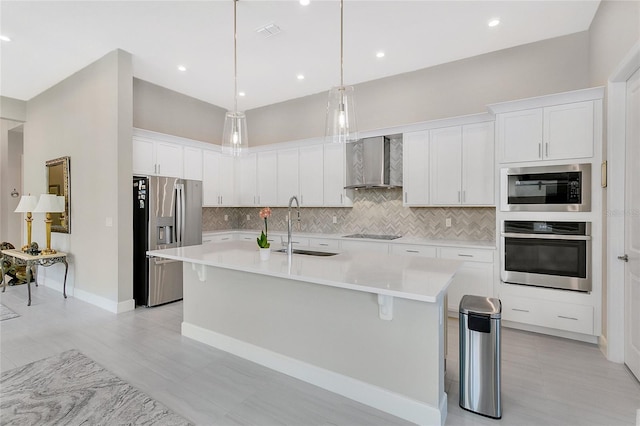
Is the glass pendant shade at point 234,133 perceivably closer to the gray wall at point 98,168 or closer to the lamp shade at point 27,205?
the gray wall at point 98,168

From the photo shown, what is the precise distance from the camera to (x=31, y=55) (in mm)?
4000

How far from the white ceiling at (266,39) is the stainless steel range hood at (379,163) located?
99 centimetres

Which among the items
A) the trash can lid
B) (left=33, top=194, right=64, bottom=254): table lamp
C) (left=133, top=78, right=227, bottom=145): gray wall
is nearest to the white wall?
(left=33, top=194, right=64, bottom=254): table lamp

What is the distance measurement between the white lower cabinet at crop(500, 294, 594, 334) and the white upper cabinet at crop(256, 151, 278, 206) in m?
3.85

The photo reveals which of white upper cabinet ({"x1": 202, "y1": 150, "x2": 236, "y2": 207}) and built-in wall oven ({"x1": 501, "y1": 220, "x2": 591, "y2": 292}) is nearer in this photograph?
built-in wall oven ({"x1": 501, "y1": 220, "x2": 591, "y2": 292})

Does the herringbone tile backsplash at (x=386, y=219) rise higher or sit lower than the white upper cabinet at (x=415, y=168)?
lower

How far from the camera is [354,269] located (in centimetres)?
217

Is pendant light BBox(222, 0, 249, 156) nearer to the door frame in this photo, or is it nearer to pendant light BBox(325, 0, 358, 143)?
pendant light BBox(325, 0, 358, 143)

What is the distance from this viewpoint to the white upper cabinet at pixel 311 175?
16.8 ft

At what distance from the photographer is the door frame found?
8.60 feet

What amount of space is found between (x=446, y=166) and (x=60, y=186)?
225 inches

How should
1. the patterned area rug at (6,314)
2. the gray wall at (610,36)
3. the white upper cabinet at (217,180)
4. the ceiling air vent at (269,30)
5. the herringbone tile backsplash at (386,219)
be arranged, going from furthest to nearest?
1. the white upper cabinet at (217,180)
2. the herringbone tile backsplash at (386,219)
3. the patterned area rug at (6,314)
4. the ceiling air vent at (269,30)
5. the gray wall at (610,36)

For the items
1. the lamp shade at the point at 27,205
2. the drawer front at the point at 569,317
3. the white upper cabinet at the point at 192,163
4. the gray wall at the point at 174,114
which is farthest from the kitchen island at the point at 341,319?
the lamp shade at the point at 27,205

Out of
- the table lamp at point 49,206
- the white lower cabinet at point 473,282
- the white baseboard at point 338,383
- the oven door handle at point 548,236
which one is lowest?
the white baseboard at point 338,383
